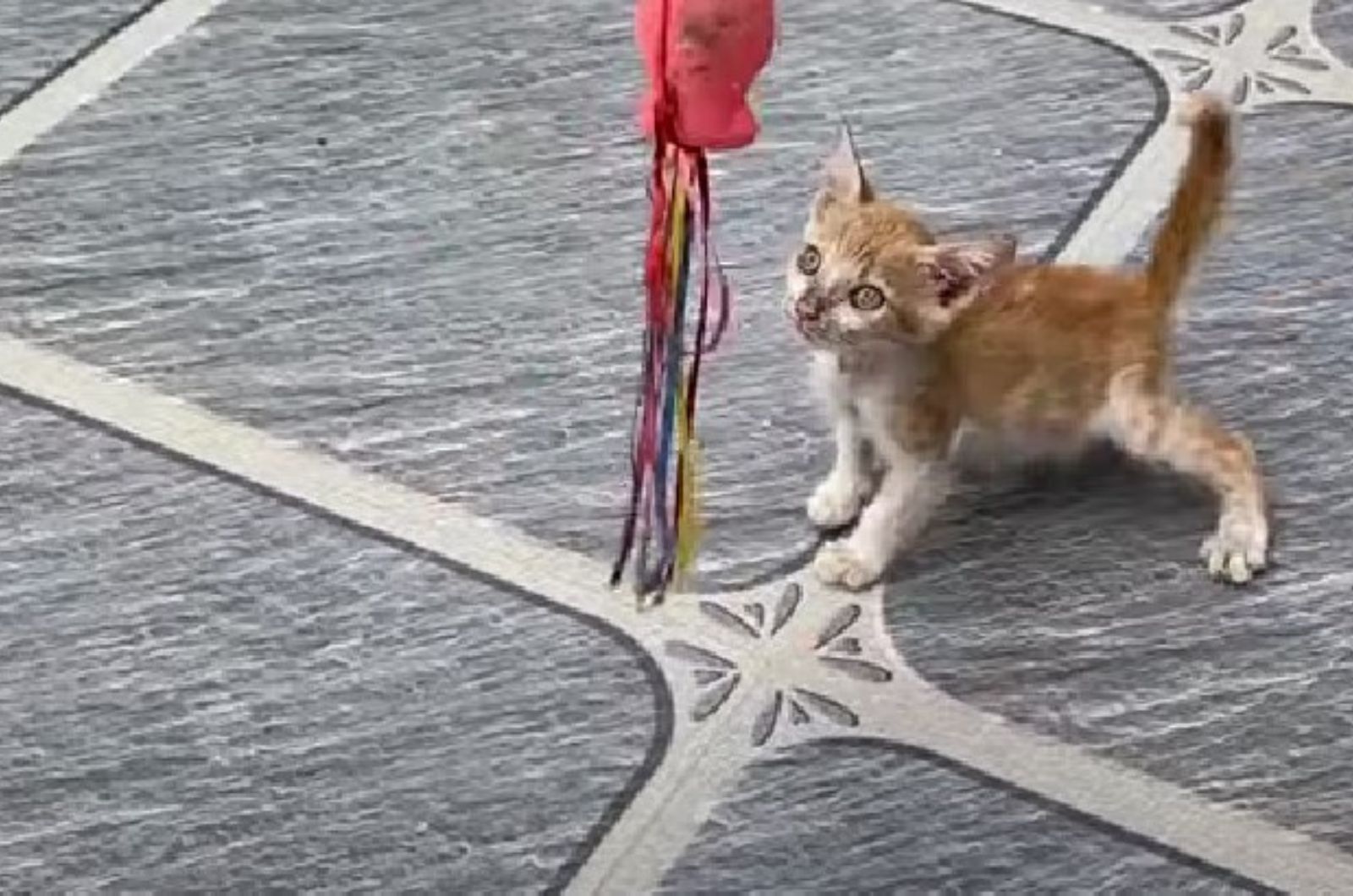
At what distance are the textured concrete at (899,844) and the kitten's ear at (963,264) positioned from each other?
0.25 metres

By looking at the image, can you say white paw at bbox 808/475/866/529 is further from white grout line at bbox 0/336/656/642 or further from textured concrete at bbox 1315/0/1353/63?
textured concrete at bbox 1315/0/1353/63

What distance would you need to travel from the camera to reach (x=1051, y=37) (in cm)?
176

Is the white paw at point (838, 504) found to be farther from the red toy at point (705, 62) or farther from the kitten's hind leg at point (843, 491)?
the red toy at point (705, 62)

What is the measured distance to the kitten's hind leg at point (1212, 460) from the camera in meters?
1.37

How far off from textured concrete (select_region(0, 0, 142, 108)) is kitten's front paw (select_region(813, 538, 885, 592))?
27.4 inches

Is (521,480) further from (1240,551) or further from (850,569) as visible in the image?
(1240,551)

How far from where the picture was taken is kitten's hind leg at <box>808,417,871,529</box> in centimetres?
140

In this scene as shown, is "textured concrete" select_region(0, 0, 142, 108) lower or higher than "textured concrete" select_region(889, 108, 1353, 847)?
higher

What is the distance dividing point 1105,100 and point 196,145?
0.60 metres

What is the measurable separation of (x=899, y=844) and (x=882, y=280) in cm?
29

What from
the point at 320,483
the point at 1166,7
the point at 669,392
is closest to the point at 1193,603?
the point at 669,392

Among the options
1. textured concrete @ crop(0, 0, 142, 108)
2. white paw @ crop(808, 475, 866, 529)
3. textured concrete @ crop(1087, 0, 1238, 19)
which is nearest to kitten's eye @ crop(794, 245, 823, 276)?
white paw @ crop(808, 475, 866, 529)

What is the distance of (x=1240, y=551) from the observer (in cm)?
137

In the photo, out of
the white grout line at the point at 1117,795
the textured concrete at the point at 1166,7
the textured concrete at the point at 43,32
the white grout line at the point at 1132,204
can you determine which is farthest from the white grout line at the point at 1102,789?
the textured concrete at the point at 43,32
